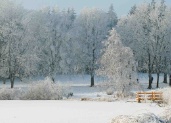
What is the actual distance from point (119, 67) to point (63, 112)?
2038 centimetres

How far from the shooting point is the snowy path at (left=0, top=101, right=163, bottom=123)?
2838 centimetres

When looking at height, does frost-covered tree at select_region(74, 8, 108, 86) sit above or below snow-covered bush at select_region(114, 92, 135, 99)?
above

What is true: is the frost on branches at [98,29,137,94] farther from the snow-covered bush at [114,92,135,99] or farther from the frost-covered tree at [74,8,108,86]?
the frost-covered tree at [74,8,108,86]

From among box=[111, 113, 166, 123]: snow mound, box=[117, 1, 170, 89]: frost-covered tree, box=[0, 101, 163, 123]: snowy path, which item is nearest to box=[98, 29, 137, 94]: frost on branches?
box=[0, 101, 163, 123]: snowy path

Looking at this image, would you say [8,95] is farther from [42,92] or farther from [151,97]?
[151,97]

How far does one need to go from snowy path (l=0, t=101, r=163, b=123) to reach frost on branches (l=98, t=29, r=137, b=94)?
38.7ft

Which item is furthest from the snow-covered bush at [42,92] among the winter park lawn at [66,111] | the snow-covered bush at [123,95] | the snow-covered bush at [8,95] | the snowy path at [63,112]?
the snow-covered bush at [123,95]

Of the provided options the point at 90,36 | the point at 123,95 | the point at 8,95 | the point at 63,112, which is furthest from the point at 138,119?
the point at 90,36

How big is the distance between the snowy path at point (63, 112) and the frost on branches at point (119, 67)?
11810 millimetres

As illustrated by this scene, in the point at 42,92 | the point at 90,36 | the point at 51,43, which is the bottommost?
the point at 42,92

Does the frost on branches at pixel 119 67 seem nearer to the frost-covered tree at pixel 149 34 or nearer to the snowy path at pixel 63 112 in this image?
the snowy path at pixel 63 112

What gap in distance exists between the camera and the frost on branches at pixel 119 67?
52166mm

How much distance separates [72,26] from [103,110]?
143 feet

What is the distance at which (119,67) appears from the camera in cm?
5253
